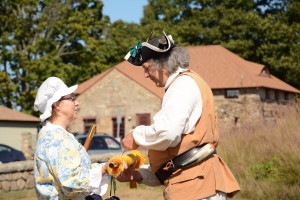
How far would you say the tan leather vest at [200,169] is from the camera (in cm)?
371

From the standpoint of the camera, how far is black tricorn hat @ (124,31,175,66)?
3.89 meters

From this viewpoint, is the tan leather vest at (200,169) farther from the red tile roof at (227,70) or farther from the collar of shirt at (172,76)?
the red tile roof at (227,70)

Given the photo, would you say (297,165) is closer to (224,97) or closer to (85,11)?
(224,97)

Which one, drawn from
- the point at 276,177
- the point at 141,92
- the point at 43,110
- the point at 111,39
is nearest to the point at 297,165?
the point at 276,177

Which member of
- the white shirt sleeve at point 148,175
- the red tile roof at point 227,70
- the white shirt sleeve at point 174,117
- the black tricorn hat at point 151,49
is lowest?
the white shirt sleeve at point 148,175

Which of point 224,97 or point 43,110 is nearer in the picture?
point 43,110

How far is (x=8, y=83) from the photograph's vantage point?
3881cm

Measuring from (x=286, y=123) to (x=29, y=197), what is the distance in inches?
214

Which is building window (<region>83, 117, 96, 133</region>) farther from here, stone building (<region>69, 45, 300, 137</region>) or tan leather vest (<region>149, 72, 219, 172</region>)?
tan leather vest (<region>149, 72, 219, 172</region>)

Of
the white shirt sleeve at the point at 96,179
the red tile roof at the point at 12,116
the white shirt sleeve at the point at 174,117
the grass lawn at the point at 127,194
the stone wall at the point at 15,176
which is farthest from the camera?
the red tile roof at the point at 12,116

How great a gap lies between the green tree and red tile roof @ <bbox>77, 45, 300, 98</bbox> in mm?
2473

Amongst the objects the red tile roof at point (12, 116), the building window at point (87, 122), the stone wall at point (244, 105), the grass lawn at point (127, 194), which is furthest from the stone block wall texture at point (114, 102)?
the grass lawn at point (127, 194)

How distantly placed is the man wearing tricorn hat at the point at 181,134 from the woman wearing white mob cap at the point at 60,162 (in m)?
0.32

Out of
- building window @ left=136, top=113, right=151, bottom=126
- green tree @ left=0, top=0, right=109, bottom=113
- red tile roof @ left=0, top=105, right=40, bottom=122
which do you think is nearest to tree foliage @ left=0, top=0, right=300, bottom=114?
green tree @ left=0, top=0, right=109, bottom=113
